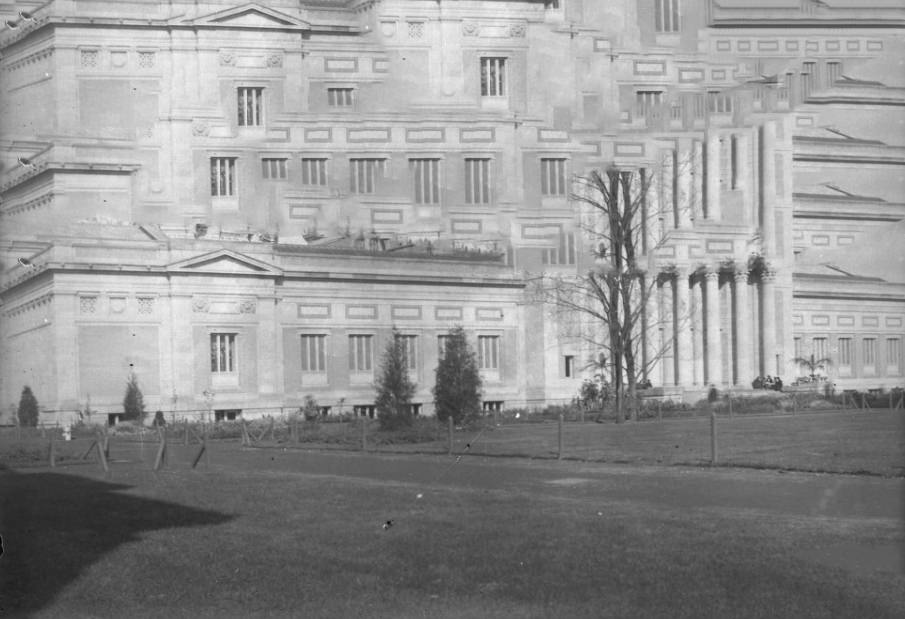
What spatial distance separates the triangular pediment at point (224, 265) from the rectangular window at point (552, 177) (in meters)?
3.67

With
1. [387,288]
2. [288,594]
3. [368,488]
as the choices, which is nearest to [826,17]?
[387,288]

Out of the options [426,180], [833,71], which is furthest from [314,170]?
[833,71]

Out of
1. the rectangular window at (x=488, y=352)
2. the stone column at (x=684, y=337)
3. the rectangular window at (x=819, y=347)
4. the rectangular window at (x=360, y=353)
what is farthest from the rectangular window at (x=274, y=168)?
the rectangular window at (x=819, y=347)

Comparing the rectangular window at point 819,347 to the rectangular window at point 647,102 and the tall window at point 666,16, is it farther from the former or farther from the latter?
the rectangular window at point 647,102

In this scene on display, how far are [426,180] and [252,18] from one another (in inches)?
119

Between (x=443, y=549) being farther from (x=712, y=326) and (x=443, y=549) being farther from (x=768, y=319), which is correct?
(x=768, y=319)

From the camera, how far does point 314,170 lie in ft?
58.0

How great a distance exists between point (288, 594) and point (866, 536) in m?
4.69

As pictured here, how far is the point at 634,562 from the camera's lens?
10203 millimetres

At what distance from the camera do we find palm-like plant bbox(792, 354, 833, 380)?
30.7m

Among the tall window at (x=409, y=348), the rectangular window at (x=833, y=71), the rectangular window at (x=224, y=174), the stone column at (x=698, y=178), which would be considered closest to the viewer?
the rectangular window at (x=224, y=174)

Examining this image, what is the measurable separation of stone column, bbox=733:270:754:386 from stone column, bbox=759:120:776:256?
1.71 m

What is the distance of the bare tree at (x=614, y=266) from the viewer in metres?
18.0

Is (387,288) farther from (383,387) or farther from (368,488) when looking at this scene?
(368,488)
